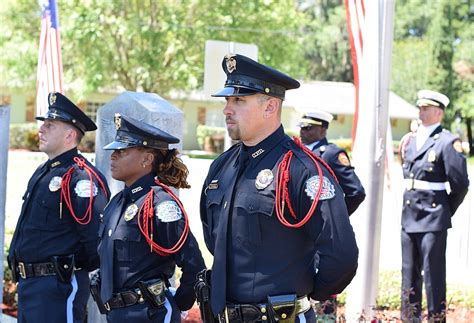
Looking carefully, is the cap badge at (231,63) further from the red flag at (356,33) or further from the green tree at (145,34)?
the green tree at (145,34)

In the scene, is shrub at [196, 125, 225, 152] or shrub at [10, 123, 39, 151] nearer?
shrub at [10, 123, 39, 151]

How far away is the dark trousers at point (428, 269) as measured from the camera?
723cm

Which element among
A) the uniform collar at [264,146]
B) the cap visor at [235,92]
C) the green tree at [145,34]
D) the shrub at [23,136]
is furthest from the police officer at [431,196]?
the shrub at [23,136]

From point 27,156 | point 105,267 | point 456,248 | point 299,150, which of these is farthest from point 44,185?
point 27,156

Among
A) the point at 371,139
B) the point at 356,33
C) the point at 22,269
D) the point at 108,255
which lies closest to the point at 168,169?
the point at 108,255

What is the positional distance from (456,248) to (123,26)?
17.6m

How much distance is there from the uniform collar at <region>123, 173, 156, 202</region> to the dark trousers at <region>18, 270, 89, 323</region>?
42.0 inches

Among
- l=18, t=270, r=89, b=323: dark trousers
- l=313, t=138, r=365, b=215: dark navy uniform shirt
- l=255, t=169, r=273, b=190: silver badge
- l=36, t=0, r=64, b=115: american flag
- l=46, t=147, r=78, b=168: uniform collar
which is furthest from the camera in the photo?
l=36, t=0, r=64, b=115: american flag

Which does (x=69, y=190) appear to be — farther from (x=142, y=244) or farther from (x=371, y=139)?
(x=371, y=139)

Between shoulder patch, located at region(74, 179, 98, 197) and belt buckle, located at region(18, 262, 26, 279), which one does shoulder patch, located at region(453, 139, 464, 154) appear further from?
belt buckle, located at region(18, 262, 26, 279)

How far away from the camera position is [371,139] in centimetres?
621

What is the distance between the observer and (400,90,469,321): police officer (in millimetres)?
7141

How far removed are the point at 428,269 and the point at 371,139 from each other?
169cm

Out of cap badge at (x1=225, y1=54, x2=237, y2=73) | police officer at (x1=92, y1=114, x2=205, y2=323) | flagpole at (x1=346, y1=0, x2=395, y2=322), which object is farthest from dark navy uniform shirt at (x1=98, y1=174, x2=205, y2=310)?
flagpole at (x1=346, y1=0, x2=395, y2=322)
